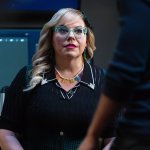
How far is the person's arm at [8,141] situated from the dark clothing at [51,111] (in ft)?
0.09

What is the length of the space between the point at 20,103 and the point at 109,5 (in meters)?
1.43

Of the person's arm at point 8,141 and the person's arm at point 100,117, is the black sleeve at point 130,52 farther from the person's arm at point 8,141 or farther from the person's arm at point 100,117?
the person's arm at point 8,141

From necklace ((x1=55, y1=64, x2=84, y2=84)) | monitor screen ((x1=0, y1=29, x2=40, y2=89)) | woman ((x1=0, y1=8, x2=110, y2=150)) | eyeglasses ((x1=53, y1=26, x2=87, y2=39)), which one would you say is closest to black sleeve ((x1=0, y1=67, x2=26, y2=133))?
woman ((x1=0, y1=8, x2=110, y2=150))

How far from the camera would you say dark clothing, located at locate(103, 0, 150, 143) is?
3.03 feet

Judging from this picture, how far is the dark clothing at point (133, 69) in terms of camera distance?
36.4 inches

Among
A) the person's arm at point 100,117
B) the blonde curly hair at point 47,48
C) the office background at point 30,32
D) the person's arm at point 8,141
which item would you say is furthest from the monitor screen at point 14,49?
the person's arm at point 100,117

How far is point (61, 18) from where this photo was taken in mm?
2162

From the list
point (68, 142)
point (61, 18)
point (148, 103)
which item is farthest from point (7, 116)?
point (148, 103)

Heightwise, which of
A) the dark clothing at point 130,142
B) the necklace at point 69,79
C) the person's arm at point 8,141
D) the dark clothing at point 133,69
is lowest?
the person's arm at point 8,141

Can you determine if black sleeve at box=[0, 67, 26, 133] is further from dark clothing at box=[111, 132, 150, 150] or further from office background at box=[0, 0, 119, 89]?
dark clothing at box=[111, 132, 150, 150]

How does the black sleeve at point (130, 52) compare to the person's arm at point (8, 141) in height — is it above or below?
above

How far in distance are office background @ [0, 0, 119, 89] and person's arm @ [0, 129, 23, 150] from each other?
2.56 ft

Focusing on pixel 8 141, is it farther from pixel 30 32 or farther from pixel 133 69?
pixel 133 69

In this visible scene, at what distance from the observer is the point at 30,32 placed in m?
2.88
